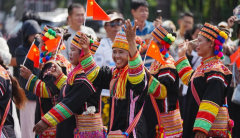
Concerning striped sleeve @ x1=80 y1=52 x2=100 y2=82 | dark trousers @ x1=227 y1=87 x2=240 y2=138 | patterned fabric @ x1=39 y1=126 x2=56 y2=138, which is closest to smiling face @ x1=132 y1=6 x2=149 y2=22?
dark trousers @ x1=227 y1=87 x2=240 y2=138

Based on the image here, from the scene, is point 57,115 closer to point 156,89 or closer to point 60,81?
point 60,81

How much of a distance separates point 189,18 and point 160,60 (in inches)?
203

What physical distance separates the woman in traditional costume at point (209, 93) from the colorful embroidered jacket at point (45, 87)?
67.9 inches

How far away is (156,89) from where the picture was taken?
5.71 metres


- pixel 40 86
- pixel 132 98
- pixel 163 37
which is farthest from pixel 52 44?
pixel 132 98

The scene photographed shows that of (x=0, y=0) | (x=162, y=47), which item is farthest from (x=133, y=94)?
(x=0, y=0)

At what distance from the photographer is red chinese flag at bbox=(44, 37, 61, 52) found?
5992mm

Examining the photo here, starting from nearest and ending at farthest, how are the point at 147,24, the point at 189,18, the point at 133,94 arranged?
the point at 133,94 → the point at 147,24 → the point at 189,18

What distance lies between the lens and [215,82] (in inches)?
201

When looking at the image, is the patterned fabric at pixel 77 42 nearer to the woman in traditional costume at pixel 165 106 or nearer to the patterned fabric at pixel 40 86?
the patterned fabric at pixel 40 86

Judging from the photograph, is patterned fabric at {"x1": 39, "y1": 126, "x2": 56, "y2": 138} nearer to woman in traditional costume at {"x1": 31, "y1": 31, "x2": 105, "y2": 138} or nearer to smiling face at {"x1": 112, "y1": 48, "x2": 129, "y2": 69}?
woman in traditional costume at {"x1": 31, "y1": 31, "x2": 105, "y2": 138}

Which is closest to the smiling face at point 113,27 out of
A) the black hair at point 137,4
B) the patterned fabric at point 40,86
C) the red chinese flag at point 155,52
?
the black hair at point 137,4

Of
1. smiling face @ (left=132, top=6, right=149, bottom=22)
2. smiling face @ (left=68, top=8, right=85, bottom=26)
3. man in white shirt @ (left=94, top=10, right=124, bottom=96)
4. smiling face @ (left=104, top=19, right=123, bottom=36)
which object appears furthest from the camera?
smiling face @ (left=132, top=6, right=149, bottom=22)

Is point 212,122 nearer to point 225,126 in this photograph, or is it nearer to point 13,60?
point 225,126
